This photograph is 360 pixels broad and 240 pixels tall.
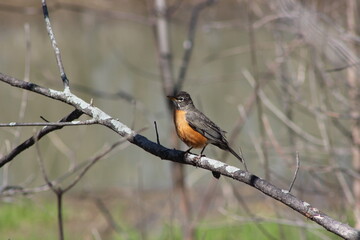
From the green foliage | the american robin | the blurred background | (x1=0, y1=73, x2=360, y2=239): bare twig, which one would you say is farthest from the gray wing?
the green foliage

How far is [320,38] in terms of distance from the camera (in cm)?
421

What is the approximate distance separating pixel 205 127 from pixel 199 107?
3.75 ft

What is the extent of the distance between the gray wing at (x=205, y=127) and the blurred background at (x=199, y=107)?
48 centimetres

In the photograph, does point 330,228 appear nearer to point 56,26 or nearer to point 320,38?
point 320,38

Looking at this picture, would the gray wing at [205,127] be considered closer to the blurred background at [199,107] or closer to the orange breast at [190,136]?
the orange breast at [190,136]

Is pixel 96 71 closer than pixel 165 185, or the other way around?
pixel 165 185

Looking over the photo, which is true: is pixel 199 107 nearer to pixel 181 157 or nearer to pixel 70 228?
pixel 181 157

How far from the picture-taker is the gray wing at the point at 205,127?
396 centimetres

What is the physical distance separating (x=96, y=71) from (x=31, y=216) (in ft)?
28.0

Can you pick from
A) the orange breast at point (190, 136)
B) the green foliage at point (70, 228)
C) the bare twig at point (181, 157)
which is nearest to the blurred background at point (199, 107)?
the green foliage at point (70, 228)

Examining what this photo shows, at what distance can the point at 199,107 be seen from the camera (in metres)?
5.24

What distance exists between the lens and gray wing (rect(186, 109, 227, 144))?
396cm

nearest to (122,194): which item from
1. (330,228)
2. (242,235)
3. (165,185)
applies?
(165,185)

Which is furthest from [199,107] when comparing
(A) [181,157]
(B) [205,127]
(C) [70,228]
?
(C) [70,228]
